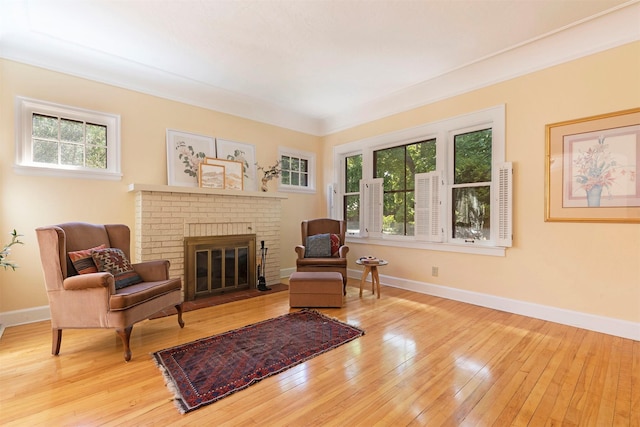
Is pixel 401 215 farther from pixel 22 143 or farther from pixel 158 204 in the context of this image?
pixel 22 143

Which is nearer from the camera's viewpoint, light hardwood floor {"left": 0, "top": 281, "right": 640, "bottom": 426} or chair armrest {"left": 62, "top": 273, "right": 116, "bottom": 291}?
light hardwood floor {"left": 0, "top": 281, "right": 640, "bottom": 426}

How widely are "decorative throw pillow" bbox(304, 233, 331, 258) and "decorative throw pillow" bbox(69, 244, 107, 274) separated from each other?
2604mm

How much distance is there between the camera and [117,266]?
8.77ft

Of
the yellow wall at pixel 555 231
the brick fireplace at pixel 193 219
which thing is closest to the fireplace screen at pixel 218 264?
the brick fireplace at pixel 193 219

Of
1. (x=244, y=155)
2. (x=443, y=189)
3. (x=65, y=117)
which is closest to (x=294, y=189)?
(x=244, y=155)

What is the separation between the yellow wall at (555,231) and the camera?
2.66 m

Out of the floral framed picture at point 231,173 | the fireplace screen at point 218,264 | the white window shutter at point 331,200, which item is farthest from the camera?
the white window shutter at point 331,200

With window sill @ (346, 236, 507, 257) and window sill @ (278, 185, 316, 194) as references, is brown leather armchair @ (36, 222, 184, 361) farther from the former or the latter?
window sill @ (346, 236, 507, 257)

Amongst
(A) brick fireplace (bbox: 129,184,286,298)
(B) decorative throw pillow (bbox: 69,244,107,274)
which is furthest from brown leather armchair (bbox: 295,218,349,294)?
(B) decorative throw pillow (bbox: 69,244,107,274)

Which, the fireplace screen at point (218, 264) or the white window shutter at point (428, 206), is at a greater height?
the white window shutter at point (428, 206)

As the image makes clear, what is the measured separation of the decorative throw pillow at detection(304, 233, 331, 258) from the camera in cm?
435

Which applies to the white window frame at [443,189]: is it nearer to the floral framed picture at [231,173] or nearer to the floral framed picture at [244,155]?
the floral framed picture at [244,155]

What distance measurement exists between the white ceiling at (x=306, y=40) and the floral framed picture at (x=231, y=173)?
91cm

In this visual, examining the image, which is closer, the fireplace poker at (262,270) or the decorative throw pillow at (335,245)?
the fireplace poker at (262,270)
